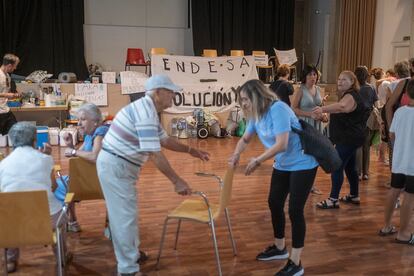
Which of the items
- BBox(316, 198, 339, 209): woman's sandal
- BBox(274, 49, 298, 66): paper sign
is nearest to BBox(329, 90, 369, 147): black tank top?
BBox(316, 198, 339, 209): woman's sandal

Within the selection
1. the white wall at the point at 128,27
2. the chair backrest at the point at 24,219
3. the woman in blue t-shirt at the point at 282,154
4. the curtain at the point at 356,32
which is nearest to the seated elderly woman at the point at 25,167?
the chair backrest at the point at 24,219

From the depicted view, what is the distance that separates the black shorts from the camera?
3.31 metres

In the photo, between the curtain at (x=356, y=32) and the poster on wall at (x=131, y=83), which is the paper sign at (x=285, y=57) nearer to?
the curtain at (x=356, y=32)

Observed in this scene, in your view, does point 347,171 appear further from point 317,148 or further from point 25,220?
point 25,220

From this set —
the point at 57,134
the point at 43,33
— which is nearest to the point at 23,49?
the point at 43,33

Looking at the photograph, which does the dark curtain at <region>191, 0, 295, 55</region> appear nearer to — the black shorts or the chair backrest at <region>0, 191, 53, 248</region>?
the black shorts

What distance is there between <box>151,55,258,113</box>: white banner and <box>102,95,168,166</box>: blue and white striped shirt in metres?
5.64

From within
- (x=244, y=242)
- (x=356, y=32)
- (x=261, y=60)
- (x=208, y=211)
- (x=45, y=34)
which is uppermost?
(x=356, y=32)

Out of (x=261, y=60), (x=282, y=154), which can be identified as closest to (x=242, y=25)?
(x=261, y=60)

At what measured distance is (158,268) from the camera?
3023 millimetres

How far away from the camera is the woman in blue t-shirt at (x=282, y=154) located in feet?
8.53

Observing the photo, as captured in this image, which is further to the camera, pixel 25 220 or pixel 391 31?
pixel 391 31

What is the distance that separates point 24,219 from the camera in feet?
7.68

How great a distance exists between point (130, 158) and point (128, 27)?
944cm
